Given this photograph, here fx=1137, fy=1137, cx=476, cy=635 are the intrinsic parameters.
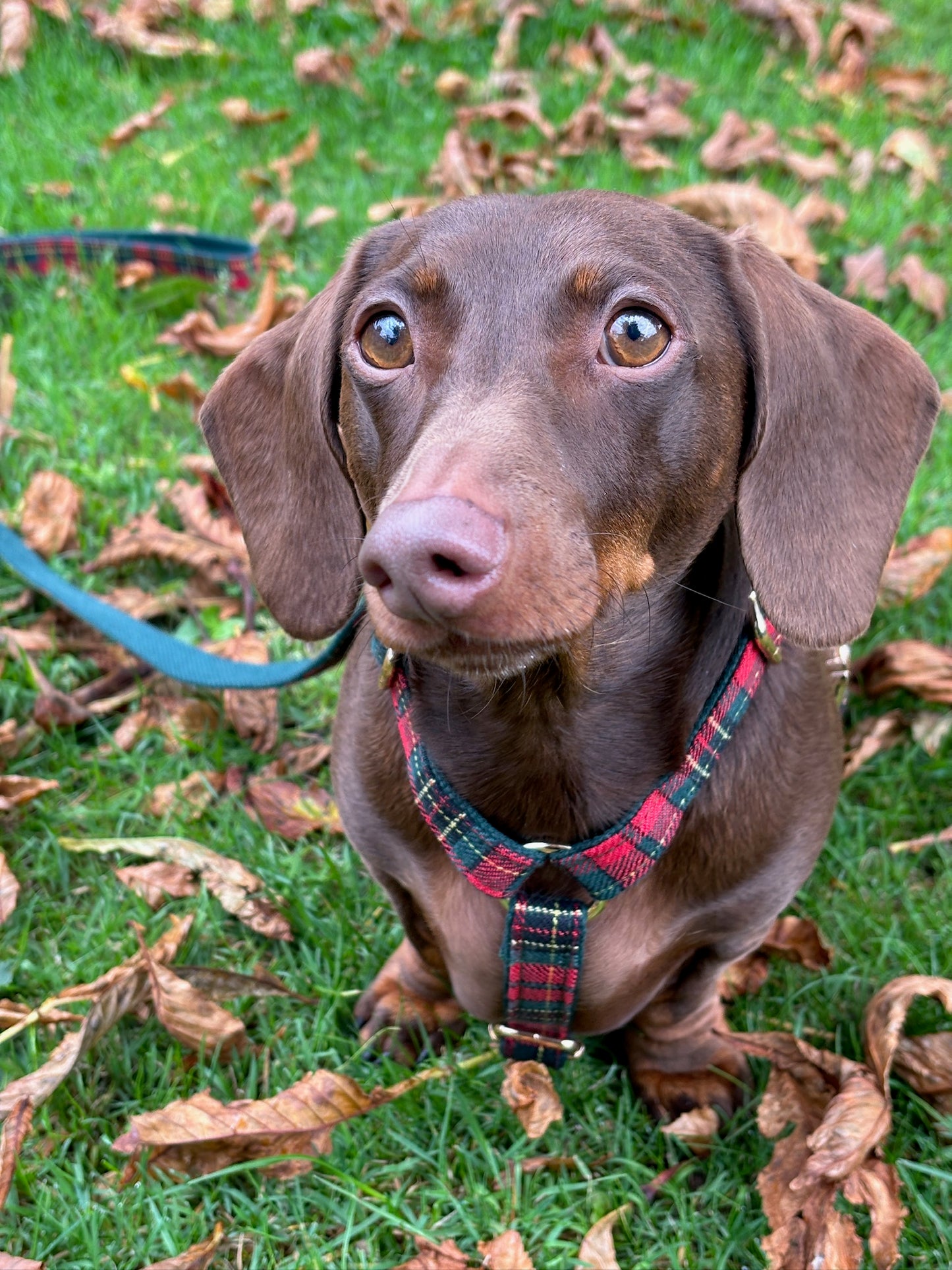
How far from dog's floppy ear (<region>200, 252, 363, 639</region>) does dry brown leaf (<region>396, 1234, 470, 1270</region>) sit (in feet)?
3.65

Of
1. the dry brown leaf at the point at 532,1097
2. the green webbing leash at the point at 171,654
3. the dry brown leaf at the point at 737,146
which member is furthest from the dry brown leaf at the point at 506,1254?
the dry brown leaf at the point at 737,146

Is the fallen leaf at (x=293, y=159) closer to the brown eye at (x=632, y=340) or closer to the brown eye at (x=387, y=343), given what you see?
the brown eye at (x=387, y=343)

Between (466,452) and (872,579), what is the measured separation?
0.75 metres

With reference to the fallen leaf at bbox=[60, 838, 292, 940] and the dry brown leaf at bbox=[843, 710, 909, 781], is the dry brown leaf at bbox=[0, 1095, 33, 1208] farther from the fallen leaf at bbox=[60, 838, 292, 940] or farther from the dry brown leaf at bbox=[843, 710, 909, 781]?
the dry brown leaf at bbox=[843, 710, 909, 781]

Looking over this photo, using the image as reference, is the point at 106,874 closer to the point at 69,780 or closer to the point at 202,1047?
the point at 69,780

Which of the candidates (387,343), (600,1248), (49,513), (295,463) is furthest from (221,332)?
(600,1248)

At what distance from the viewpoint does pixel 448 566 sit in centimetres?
127

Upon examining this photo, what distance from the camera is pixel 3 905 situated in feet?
8.29

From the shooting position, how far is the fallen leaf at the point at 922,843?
266 cm

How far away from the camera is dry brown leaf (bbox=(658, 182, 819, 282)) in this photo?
13.7 ft

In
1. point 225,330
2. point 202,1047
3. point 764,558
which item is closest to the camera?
point 764,558

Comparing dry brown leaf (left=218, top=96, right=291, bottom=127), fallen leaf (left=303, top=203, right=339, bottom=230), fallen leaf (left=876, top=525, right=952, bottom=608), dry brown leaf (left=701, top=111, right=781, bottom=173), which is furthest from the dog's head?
dry brown leaf (left=218, top=96, right=291, bottom=127)

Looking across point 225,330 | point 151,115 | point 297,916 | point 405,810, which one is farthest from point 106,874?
point 151,115

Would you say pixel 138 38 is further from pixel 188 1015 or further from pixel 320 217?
pixel 188 1015
